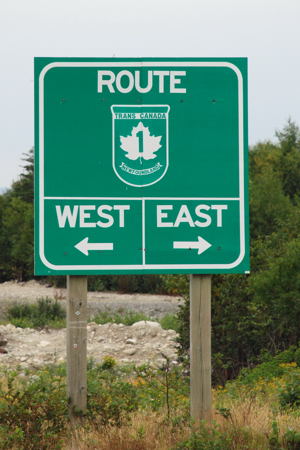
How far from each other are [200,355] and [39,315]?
655 inches

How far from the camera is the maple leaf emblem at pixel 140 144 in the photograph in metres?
5.70

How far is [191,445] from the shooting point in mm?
4855

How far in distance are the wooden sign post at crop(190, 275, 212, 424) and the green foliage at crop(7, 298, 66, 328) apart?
48.6 ft

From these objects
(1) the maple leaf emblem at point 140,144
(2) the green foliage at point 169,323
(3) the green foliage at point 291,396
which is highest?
(1) the maple leaf emblem at point 140,144

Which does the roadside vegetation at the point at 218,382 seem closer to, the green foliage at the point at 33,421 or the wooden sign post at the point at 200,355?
the green foliage at the point at 33,421

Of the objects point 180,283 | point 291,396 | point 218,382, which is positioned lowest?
point 218,382

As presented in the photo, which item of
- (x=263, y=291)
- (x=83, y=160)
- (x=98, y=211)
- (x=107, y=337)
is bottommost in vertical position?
(x=107, y=337)

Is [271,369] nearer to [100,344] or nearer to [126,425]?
[126,425]

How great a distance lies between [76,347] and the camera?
563cm

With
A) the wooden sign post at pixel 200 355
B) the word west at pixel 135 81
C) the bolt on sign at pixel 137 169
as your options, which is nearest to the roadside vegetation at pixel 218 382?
the wooden sign post at pixel 200 355

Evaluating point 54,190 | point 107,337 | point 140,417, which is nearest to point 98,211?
point 54,190

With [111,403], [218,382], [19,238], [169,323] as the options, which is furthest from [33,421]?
[19,238]

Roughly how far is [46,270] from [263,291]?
6.90 m

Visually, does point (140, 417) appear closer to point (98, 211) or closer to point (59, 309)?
point (98, 211)
